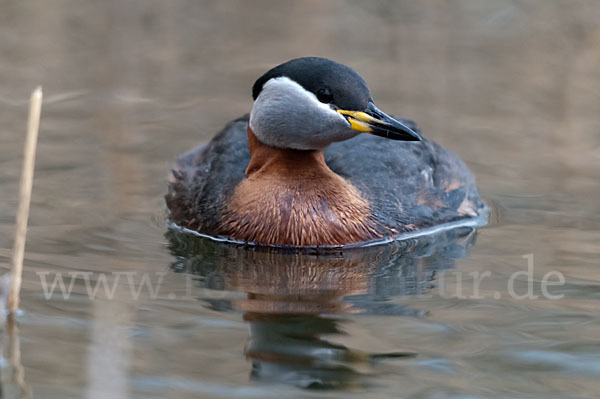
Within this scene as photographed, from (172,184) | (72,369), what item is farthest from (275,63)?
(72,369)

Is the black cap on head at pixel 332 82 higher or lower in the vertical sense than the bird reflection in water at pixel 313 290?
higher

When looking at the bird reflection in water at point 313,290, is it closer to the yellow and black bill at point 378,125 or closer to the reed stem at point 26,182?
the yellow and black bill at point 378,125

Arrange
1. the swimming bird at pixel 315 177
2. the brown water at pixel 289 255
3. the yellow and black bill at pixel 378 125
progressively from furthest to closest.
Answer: the swimming bird at pixel 315 177, the yellow and black bill at pixel 378 125, the brown water at pixel 289 255

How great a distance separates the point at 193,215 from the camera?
755 centimetres

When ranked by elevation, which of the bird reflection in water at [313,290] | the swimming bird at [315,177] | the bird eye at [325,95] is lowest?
the bird reflection in water at [313,290]

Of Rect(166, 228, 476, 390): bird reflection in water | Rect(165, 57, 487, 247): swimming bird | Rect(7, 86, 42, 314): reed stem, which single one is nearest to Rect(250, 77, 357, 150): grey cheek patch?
Rect(165, 57, 487, 247): swimming bird

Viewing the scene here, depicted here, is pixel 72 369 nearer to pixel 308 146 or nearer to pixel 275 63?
pixel 308 146

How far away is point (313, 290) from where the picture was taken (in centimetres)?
633

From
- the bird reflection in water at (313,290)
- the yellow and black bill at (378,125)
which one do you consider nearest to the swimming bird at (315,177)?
the yellow and black bill at (378,125)

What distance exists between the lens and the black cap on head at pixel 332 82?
6836mm

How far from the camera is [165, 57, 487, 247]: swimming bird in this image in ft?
22.7

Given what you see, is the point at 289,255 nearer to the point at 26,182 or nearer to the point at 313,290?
the point at 313,290

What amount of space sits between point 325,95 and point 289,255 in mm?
1097

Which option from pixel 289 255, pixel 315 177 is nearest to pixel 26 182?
pixel 289 255
